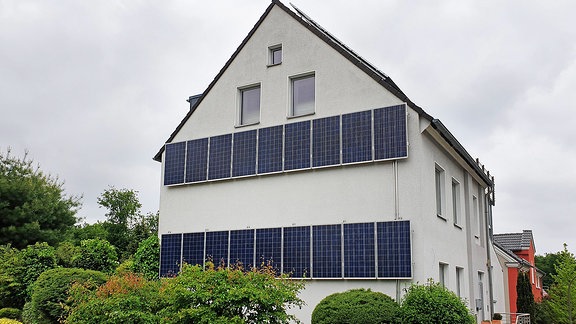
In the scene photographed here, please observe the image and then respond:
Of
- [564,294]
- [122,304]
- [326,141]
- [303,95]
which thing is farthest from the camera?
[564,294]

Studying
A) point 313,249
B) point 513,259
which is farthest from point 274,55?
point 513,259

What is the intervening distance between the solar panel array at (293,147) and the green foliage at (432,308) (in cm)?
359

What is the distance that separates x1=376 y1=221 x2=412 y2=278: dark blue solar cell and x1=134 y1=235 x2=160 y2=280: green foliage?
7.91 meters

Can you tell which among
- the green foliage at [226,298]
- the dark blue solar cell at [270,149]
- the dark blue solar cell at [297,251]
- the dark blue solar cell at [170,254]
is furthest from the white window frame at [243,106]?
the green foliage at [226,298]

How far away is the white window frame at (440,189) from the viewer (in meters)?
16.5

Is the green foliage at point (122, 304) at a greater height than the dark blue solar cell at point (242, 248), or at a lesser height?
lesser

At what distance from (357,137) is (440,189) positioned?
3840 millimetres

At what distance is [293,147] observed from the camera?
626 inches

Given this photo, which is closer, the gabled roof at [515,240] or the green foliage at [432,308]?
the green foliage at [432,308]

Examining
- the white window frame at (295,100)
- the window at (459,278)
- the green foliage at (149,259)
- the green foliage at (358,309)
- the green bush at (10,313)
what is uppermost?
the white window frame at (295,100)

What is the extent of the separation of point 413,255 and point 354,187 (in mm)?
Answer: 2358

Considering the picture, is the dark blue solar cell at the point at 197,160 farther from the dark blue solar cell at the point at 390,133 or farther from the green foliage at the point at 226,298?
the green foliage at the point at 226,298

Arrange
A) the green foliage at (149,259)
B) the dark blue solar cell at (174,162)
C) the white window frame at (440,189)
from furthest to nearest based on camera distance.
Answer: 1. the dark blue solar cell at (174,162)
2. the green foliage at (149,259)
3. the white window frame at (440,189)

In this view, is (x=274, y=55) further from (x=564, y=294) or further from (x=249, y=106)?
(x=564, y=294)
